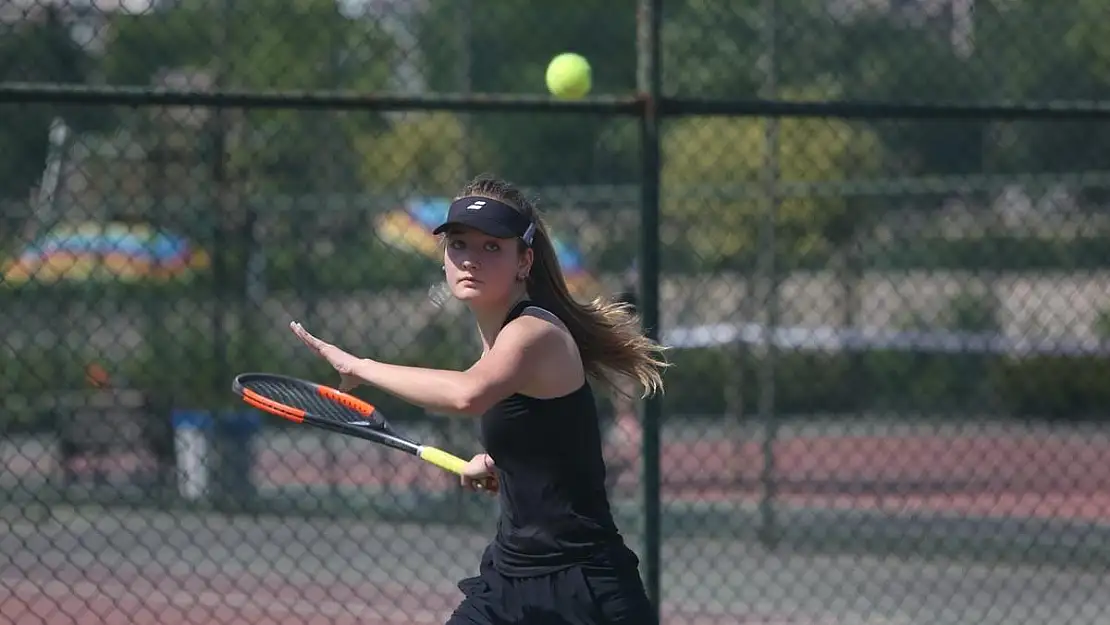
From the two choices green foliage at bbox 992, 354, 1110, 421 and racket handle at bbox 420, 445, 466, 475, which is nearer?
racket handle at bbox 420, 445, 466, 475

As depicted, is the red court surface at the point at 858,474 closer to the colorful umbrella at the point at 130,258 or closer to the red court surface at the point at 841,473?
the red court surface at the point at 841,473

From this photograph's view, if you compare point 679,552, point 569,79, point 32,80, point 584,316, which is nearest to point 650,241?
point 569,79

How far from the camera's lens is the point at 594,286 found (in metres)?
10.9

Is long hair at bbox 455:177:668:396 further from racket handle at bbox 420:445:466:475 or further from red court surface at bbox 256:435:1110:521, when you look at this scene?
red court surface at bbox 256:435:1110:521

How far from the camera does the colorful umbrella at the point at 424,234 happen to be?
10.5 m

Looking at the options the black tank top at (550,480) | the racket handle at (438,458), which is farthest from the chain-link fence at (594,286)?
the black tank top at (550,480)

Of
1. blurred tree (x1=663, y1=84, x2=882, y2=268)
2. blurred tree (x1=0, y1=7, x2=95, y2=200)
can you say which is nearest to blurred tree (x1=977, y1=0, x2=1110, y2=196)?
blurred tree (x1=663, y1=84, x2=882, y2=268)

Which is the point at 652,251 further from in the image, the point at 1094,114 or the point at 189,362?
the point at 189,362

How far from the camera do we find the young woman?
146 inches

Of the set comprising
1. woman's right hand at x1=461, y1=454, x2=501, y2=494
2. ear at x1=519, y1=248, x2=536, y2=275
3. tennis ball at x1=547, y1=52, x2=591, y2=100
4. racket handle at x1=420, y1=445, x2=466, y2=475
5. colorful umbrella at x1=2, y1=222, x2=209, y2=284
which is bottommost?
woman's right hand at x1=461, y1=454, x2=501, y2=494

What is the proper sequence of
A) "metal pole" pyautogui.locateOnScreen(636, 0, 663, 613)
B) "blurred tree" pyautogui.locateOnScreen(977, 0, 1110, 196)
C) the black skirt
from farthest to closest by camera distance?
"blurred tree" pyautogui.locateOnScreen(977, 0, 1110, 196), "metal pole" pyautogui.locateOnScreen(636, 0, 663, 613), the black skirt

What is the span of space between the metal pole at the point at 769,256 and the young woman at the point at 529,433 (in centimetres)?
492

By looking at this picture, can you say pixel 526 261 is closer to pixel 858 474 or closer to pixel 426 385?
pixel 426 385

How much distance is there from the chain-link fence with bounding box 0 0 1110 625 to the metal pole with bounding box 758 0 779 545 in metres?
0.03
